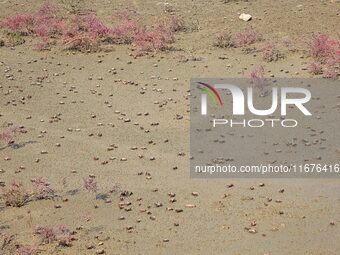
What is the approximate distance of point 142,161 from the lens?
13.9m

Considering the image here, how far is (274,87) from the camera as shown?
1759 cm

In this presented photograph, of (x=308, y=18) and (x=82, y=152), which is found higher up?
(x=308, y=18)

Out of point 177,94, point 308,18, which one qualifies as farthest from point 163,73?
point 308,18

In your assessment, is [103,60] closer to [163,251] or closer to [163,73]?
[163,73]

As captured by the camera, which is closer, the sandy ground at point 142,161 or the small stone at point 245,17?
the sandy ground at point 142,161

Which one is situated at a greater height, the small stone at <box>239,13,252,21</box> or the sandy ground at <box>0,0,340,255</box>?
the small stone at <box>239,13,252,21</box>

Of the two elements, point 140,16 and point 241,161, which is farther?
point 140,16

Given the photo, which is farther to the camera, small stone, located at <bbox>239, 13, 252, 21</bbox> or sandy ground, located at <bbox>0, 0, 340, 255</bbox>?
small stone, located at <bbox>239, 13, 252, 21</bbox>

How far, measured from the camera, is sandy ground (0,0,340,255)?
10750 mm

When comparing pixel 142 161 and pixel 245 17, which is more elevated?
pixel 245 17

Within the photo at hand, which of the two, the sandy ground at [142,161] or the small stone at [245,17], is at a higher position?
the small stone at [245,17]

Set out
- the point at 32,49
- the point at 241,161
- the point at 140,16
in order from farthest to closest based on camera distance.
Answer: the point at 140,16 < the point at 32,49 < the point at 241,161

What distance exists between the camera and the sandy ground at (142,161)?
10.8 meters

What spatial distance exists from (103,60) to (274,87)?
7225mm
